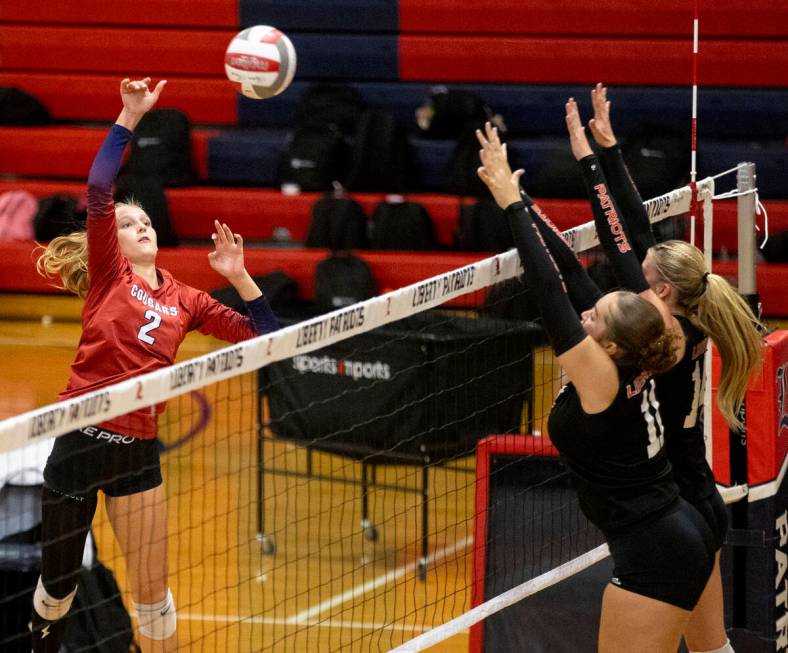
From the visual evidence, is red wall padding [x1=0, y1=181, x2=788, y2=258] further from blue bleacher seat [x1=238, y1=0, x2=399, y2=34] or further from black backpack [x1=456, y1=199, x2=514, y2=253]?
blue bleacher seat [x1=238, y1=0, x2=399, y2=34]

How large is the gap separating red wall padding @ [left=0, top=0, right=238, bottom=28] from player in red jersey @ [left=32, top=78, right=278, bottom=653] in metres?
6.98

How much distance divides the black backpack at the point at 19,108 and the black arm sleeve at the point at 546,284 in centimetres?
838

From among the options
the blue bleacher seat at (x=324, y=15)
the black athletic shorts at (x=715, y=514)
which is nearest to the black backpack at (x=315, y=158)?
the blue bleacher seat at (x=324, y=15)

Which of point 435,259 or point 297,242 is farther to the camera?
point 297,242

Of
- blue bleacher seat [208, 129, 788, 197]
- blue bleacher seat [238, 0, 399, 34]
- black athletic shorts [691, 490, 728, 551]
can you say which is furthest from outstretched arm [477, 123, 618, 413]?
blue bleacher seat [238, 0, 399, 34]

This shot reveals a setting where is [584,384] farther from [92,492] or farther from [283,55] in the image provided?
[283,55]

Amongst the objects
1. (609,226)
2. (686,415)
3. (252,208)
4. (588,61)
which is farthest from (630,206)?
(588,61)

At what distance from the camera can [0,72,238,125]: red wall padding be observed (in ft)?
37.0

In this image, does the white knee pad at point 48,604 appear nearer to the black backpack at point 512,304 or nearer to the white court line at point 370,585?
the white court line at point 370,585

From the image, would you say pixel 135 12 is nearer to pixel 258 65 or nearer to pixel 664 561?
pixel 258 65

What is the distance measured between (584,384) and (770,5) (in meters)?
7.74

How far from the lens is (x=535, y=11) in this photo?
430 inches

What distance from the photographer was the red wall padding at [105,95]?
444 inches

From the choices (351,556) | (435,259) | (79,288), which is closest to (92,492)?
(79,288)
